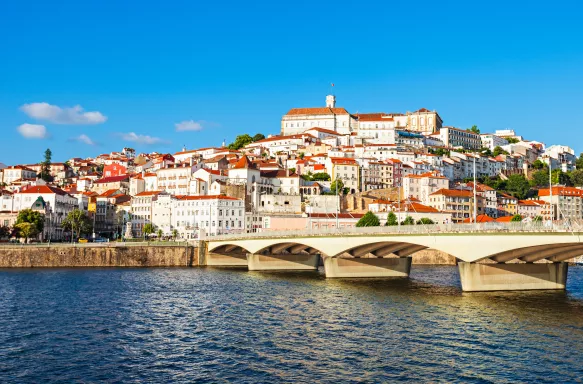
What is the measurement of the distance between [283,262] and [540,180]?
9837 cm

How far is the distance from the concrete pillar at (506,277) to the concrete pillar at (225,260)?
3861 centimetres

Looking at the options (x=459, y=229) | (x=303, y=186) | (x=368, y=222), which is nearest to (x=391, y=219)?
(x=368, y=222)

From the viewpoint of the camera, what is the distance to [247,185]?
10881 centimetres

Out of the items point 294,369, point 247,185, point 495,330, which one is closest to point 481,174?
point 247,185

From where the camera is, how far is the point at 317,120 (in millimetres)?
165250

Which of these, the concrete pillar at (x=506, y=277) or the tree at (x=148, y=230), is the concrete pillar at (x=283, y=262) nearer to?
the concrete pillar at (x=506, y=277)

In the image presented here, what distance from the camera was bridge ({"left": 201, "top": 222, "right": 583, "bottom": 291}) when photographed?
36.8 m

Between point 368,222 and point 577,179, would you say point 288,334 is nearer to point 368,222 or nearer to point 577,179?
point 368,222

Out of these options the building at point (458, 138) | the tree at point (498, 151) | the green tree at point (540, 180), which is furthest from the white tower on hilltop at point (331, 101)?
the green tree at point (540, 180)

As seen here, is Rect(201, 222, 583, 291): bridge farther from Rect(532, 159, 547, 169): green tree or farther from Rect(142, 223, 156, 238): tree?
Rect(532, 159, 547, 169): green tree

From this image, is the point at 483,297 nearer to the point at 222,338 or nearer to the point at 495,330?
the point at 495,330

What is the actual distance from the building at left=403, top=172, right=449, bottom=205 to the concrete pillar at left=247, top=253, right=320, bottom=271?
51833 millimetres

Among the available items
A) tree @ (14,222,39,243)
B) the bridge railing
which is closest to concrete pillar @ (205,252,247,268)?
the bridge railing

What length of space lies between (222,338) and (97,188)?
110132 mm
